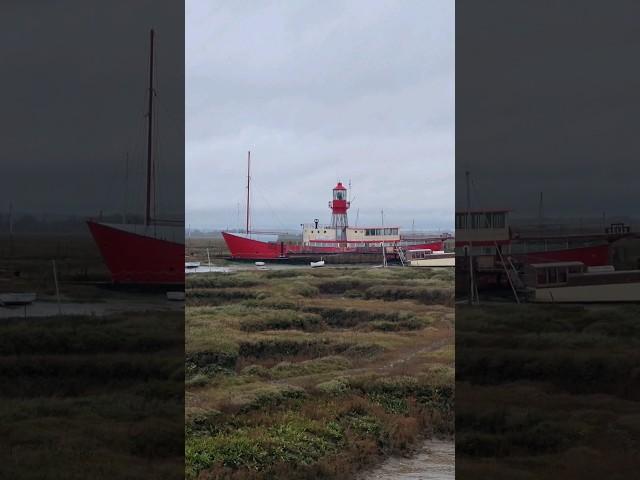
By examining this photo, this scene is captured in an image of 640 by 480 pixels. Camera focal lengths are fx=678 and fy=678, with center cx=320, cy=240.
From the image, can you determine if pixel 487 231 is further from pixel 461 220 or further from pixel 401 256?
pixel 401 256

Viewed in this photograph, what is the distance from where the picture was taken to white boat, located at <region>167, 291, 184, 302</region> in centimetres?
553

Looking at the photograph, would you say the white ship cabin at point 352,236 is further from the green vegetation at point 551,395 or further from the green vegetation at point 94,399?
the green vegetation at point 94,399

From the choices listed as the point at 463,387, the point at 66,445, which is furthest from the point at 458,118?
the point at 66,445

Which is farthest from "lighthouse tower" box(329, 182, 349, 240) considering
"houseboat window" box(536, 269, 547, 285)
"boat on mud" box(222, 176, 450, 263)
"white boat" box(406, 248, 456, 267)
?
"houseboat window" box(536, 269, 547, 285)

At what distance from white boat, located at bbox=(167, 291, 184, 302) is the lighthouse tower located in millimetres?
10971

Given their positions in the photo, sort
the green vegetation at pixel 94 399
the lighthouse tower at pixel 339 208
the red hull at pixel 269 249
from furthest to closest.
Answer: the red hull at pixel 269 249, the lighthouse tower at pixel 339 208, the green vegetation at pixel 94 399

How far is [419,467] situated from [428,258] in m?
6.72

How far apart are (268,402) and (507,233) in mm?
7985

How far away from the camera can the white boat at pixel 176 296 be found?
553 cm

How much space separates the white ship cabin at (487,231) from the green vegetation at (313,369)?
21.7 ft

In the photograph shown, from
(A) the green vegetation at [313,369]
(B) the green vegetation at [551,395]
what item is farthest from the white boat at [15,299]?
(A) the green vegetation at [313,369]

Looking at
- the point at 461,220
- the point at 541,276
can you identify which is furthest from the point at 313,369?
the point at 541,276

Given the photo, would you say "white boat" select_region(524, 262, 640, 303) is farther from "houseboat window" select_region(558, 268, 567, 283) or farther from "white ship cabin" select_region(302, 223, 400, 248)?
"white ship cabin" select_region(302, 223, 400, 248)

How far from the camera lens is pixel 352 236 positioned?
1744 cm
